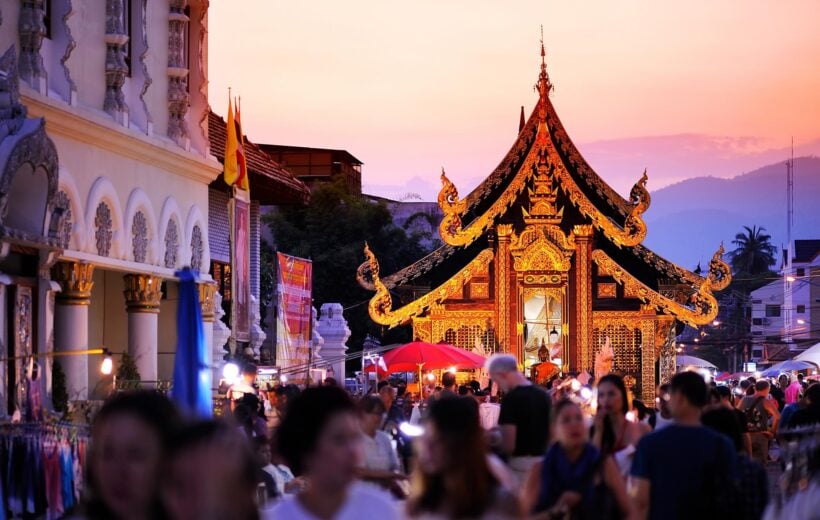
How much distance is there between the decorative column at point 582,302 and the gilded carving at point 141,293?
1205cm

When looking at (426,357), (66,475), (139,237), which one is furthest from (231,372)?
(66,475)

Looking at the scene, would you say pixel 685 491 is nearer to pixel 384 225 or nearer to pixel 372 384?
pixel 372 384

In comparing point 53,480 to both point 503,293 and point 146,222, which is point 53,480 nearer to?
point 146,222

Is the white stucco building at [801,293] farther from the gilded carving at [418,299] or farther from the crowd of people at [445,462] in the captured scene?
the crowd of people at [445,462]

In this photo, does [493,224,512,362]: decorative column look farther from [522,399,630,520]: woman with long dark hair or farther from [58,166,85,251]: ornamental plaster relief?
[522,399,630,520]: woman with long dark hair

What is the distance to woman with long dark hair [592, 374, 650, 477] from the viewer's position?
9.51 m

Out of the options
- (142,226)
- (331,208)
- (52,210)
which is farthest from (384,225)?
(52,210)

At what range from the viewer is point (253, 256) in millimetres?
32688

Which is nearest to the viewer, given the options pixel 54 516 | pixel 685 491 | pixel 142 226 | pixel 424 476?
pixel 424 476

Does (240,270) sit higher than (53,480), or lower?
higher

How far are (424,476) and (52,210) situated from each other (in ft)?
42.9

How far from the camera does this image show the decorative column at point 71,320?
20.7 m

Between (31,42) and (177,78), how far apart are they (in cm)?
673

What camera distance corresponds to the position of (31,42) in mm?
19031
